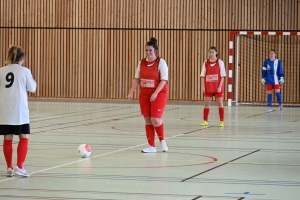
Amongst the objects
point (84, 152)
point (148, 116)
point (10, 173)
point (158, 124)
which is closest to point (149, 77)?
point (148, 116)

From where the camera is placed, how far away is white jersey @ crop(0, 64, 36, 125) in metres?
8.23

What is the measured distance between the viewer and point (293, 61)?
2623 centimetres

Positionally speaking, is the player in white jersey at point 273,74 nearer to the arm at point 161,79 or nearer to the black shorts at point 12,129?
the arm at point 161,79

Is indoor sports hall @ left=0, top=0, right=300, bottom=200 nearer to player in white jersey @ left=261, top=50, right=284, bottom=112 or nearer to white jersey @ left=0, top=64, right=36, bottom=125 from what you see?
player in white jersey @ left=261, top=50, right=284, bottom=112

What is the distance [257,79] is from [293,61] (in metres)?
1.48

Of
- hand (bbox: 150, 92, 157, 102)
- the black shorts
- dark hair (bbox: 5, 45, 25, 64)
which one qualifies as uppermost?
Result: dark hair (bbox: 5, 45, 25, 64)

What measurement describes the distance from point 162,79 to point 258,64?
1620 cm

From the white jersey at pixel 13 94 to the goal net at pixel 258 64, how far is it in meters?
18.1

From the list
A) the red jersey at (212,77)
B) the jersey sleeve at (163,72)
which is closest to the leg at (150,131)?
the jersey sleeve at (163,72)

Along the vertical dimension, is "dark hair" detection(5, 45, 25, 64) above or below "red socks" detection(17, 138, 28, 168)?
above

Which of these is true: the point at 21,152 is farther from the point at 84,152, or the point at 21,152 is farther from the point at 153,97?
the point at 153,97

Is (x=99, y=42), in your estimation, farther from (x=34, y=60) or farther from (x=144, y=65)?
(x=144, y=65)

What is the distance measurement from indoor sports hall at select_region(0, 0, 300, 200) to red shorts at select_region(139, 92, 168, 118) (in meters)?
0.08

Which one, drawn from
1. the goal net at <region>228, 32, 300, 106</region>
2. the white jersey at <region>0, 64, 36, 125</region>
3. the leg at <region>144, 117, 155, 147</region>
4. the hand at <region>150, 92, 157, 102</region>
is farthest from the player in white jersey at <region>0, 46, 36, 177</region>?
the goal net at <region>228, 32, 300, 106</region>
